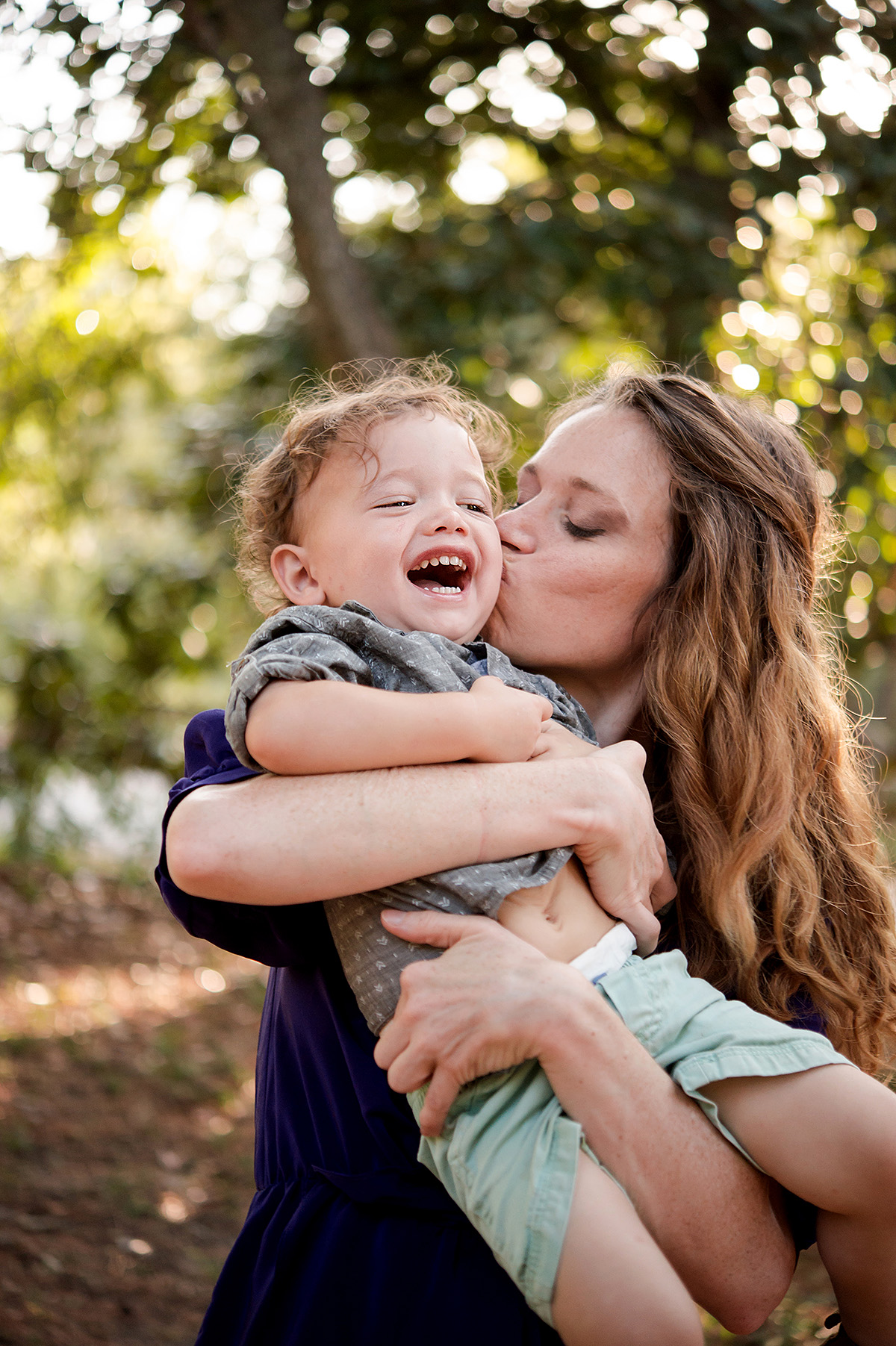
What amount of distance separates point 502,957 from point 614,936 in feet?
0.85

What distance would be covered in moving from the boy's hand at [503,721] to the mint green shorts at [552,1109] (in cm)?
37

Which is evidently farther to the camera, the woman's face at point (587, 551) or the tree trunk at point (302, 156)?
the tree trunk at point (302, 156)

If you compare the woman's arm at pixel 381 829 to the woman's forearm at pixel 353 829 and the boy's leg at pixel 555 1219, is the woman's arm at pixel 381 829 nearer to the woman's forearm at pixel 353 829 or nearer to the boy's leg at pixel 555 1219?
the woman's forearm at pixel 353 829

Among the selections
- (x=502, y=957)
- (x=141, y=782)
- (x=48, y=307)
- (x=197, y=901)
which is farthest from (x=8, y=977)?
(x=502, y=957)

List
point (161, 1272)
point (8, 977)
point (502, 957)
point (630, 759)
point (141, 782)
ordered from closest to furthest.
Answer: point (502, 957), point (630, 759), point (161, 1272), point (8, 977), point (141, 782)

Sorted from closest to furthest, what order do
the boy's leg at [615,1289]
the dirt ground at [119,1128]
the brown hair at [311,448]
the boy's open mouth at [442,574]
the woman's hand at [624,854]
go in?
the boy's leg at [615,1289] < the woman's hand at [624,854] < the boy's open mouth at [442,574] < the brown hair at [311,448] < the dirt ground at [119,1128]

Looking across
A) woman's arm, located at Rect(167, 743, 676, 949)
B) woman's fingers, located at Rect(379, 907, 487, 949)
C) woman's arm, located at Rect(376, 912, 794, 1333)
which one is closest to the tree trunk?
woman's arm, located at Rect(167, 743, 676, 949)

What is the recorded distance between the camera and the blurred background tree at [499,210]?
358 centimetres

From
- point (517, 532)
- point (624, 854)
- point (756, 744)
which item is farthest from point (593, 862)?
point (517, 532)

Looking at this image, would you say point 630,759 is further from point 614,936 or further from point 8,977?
point 8,977

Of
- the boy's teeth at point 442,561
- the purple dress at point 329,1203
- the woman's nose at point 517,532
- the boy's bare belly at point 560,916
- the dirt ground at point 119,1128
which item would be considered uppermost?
the boy's teeth at point 442,561

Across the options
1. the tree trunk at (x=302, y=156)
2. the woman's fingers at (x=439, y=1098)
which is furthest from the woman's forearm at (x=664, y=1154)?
the tree trunk at (x=302, y=156)

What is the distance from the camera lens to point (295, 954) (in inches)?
66.8

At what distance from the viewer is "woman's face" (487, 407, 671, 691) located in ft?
6.61
